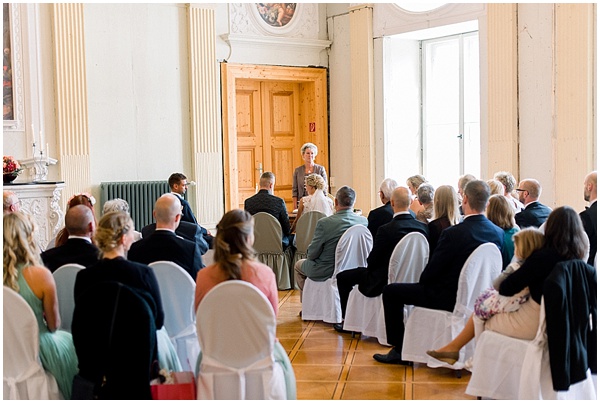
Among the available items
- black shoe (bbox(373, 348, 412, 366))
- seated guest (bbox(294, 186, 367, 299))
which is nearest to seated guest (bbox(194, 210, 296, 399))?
black shoe (bbox(373, 348, 412, 366))

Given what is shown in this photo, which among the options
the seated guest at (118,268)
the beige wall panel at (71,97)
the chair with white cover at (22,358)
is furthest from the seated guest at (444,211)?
the beige wall panel at (71,97)

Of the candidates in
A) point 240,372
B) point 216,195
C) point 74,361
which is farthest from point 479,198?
point 216,195

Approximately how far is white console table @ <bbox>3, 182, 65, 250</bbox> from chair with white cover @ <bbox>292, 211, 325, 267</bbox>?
2.81 meters

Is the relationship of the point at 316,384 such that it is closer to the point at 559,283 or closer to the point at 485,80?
the point at 559,283

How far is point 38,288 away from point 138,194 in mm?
6228

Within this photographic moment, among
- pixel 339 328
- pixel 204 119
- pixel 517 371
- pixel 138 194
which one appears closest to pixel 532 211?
pixel 339 328

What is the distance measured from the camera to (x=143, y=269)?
346 cm

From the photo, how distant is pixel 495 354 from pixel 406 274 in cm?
127

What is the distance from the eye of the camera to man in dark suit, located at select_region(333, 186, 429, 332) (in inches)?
209

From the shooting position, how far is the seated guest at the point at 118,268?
11.2ft

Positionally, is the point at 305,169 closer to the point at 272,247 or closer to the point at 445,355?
the point at 272,247

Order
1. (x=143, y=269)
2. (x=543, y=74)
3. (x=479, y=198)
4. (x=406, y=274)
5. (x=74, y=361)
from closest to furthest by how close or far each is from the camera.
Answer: (x=143, y=269) → (x=74, y=361) → (x=479, y=198) → (x=406, y=274) → (x=543, y=74)

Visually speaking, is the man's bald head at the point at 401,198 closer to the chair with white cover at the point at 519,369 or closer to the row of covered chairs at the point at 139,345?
the chair with white cover at the point at 519,369

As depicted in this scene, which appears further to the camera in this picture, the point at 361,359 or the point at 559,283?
the point at 361,359
